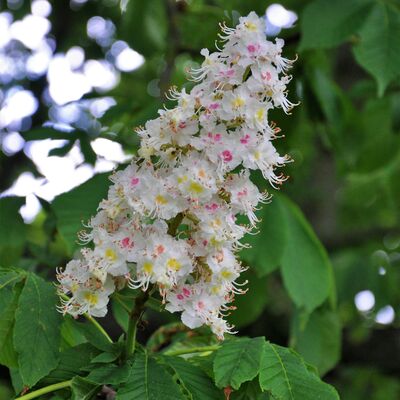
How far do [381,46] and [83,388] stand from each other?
1.79 meters

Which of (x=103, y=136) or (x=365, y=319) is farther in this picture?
(x=365, y=319)

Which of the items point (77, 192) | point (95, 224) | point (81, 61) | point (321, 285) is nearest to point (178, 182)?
point (95, 224)

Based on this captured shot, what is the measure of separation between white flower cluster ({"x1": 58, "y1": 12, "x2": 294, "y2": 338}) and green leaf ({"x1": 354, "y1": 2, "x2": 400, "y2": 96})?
1227 millimetres

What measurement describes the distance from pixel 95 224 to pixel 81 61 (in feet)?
11.6

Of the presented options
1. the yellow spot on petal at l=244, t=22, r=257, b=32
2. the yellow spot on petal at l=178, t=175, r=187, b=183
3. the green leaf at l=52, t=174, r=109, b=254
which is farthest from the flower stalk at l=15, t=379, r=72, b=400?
the green leaf at l=52, t=174, r=109, b=254

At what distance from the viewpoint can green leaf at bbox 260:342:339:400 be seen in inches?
64.1

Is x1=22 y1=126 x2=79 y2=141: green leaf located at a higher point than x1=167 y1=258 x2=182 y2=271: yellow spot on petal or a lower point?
lower

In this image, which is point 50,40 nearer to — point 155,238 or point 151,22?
point 151,22

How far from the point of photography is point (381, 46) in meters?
2.85

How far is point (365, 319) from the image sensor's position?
6.49 meters

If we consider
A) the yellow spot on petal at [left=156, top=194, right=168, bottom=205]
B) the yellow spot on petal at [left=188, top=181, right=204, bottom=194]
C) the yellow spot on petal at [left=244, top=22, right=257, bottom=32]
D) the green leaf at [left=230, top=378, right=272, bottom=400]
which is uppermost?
the yellow spot on petal at [left=244, top=22, right=257, bottom=32]

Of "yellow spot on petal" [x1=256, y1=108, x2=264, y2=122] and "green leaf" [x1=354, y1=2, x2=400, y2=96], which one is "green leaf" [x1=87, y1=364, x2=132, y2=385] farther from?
"green leaf" [x1=354, y1=2, x2=400, y2=96]

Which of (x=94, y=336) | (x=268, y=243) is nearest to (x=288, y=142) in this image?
(x=268, y=243)

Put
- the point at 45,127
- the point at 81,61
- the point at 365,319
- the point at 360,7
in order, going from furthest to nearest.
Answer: the point at 365,319, the point at 81,61, the point at 45,127, the point at 360,7
